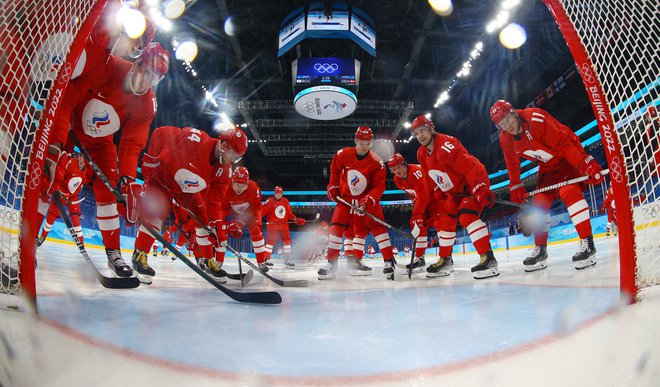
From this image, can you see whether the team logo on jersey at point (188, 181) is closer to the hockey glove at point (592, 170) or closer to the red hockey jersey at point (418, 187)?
the red hockey jersey at point (418, 187)

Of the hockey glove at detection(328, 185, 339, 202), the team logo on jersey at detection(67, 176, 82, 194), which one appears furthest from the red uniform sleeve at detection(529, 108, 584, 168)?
the team logo on jersey at detection(67, 176, 82, 194)

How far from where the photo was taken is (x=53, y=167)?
149 cm

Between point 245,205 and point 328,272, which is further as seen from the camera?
point 245,205

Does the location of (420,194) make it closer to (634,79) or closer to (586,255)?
(586,255)

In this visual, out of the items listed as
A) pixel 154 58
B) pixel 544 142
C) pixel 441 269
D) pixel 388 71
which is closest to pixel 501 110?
pixel 544 142

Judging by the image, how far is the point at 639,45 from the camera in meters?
1.18

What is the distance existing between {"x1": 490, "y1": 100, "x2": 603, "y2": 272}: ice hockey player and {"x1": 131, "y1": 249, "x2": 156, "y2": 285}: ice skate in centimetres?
265

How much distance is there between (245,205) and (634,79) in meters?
4.59

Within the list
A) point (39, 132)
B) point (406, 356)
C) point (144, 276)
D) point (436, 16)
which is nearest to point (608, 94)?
point (406, 356)

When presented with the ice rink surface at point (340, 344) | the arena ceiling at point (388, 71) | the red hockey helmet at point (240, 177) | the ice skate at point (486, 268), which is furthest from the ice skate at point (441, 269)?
the arena ceiling at point (388, 71)

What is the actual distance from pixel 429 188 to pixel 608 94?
109 inches

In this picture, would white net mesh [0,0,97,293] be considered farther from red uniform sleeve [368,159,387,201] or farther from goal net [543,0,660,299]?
red uniform sleeve [368,159,387,201]

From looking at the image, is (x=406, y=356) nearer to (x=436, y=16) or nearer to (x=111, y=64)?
(x=111, y=64)

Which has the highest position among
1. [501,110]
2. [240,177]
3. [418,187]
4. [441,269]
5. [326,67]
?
[326,67]
